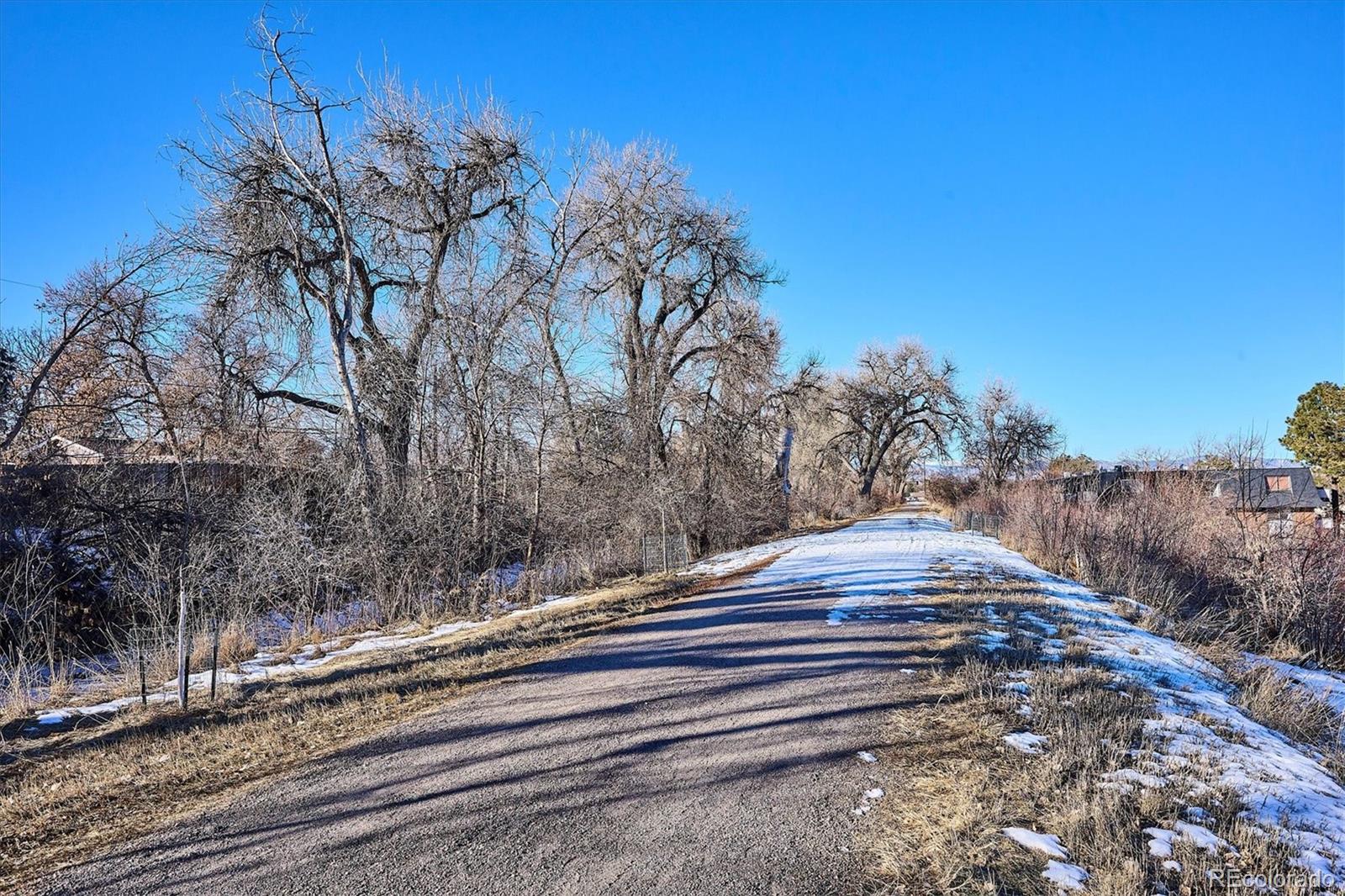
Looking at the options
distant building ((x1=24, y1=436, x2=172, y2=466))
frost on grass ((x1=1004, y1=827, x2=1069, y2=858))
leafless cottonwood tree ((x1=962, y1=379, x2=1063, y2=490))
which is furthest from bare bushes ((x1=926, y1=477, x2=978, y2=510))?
frost on grass ((x1=1004, y1=827, x2=1069, y2=858))

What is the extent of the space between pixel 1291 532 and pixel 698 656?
10522mm

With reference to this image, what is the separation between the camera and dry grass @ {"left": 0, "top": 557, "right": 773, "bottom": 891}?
396 centimetres

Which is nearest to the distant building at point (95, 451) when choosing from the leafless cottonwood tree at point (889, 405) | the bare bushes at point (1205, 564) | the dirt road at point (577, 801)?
the dirt road at point (577, 801)

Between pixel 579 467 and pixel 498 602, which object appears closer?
pixel 498 602

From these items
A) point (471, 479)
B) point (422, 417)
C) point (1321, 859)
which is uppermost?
point (422, 417)

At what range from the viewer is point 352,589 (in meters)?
12.9

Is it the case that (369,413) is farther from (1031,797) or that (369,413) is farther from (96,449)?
(1031,797)

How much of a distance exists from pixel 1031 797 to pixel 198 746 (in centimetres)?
559

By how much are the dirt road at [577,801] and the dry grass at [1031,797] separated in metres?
0.25

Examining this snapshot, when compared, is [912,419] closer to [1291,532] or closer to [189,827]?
[1291,532]

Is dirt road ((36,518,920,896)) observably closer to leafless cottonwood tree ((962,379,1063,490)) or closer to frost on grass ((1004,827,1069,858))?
frost on grass ((1004,827,1069,858))

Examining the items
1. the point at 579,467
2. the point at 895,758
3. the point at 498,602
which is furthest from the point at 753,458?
the point at 895,758

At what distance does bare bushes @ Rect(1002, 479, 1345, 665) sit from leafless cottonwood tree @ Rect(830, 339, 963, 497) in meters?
31.5

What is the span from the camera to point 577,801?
4023 millimetres
